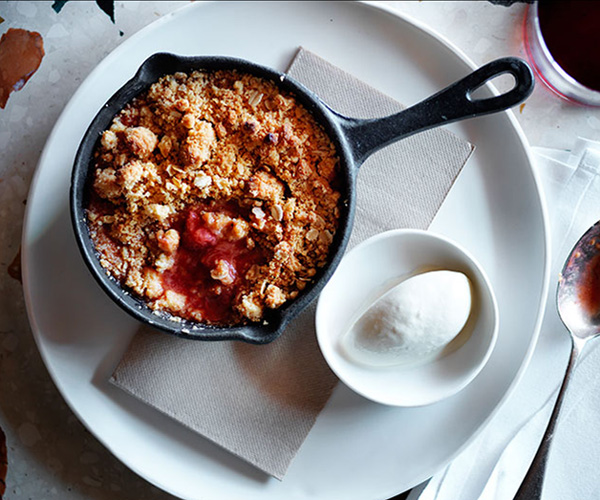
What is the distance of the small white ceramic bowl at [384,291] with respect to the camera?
118 cm

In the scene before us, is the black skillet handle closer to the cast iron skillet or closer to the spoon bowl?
the cast iron skillet

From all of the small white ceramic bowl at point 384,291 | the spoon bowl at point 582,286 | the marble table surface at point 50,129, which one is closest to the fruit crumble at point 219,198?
the small white ceramic bowl at point 384,291

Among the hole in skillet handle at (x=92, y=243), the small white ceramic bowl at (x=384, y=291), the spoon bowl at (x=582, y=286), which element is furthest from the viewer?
the spoon bowl at (x=582, y=286)

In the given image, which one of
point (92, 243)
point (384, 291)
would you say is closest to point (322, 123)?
point (384, 291)

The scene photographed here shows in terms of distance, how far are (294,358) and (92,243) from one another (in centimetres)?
46

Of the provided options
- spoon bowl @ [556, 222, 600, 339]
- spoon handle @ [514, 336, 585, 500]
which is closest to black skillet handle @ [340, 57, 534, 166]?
spoon bowl @ [556, 222, 600, 339]

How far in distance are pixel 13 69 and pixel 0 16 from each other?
127 mm

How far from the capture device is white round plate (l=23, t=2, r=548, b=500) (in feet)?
4.10

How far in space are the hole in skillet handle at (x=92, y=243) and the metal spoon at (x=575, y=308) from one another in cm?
54

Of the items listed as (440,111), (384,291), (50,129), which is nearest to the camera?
(440,111)

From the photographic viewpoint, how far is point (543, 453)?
4.19 feet

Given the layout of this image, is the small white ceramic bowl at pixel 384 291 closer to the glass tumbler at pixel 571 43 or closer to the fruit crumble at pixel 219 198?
the fruit crumble at pixel 219 198

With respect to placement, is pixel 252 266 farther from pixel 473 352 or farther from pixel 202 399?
pixel 473 352

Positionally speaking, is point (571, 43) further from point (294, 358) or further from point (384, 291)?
point (294, 358)
